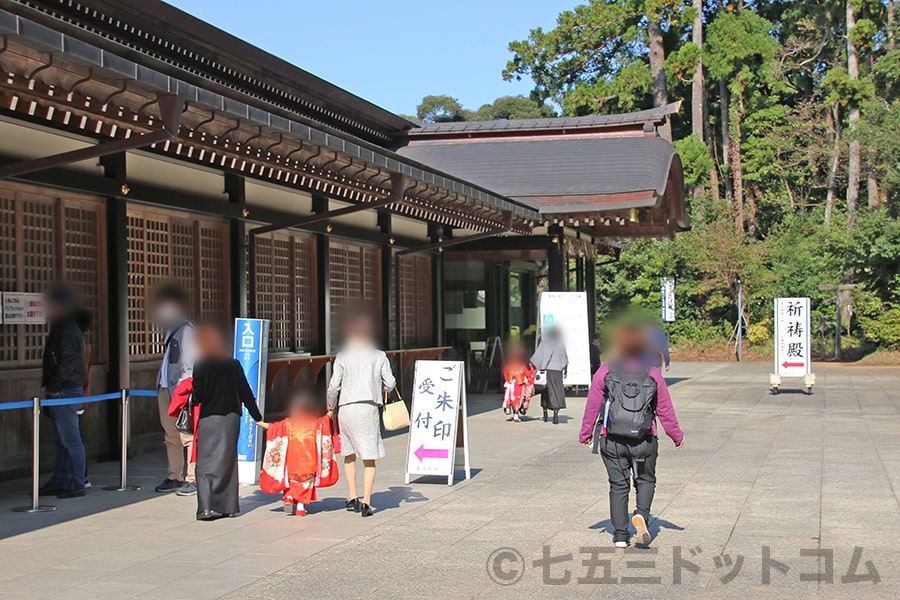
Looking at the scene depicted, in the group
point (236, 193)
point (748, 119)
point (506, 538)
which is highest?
point (748, 119)

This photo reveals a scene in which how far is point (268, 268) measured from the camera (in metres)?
14.1

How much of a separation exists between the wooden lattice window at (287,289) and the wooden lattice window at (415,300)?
3223 millimetres

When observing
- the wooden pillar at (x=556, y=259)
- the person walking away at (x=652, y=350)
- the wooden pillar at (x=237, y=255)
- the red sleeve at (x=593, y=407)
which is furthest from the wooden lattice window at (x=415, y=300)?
the red sleeve at (x=593, y=407)

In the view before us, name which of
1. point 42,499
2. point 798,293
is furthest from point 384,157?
point 798,293

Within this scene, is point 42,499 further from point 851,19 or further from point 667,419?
point 851,19

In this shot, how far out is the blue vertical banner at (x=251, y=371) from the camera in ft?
31.9

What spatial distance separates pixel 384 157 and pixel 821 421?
325 inches

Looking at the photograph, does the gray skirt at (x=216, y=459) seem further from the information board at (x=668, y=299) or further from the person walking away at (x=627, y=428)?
the information board at (x=668, y=299)

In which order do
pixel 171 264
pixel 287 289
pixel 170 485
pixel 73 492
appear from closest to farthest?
1. pixel 73 492
2. pixel 170 485
3. pixel 171 264
4. pixel 287 289

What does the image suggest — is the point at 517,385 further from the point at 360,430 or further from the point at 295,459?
the point at 295,459

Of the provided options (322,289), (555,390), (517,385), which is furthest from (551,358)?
(322,289)

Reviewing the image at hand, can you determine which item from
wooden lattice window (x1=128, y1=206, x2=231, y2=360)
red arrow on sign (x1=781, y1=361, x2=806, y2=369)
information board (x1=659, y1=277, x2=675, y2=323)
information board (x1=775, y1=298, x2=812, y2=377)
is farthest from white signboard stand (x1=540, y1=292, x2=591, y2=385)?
information board (x1=659, y1=277, x2=675, y2=323)

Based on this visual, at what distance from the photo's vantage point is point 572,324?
1870cm

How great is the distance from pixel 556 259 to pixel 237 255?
900 cm
